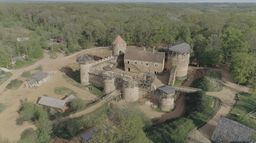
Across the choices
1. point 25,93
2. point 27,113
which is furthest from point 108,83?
point 25,93

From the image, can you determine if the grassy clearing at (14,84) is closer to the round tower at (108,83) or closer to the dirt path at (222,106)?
the round tower at (108,83)

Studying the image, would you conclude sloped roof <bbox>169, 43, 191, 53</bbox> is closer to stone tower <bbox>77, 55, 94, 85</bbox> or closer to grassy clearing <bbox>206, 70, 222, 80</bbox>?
grassy clearing <bbox>206, 70, 222, 80</bbox>

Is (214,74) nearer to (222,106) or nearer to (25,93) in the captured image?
(222,106)

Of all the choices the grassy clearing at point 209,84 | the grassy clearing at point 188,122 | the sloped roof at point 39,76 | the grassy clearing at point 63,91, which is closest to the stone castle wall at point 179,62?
the grassy clearing at point 209,84

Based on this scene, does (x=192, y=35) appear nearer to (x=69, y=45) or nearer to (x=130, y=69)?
(x=130, y=69)

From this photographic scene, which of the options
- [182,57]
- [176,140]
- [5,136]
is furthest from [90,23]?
[176,140]

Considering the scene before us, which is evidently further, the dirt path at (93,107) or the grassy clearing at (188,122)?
the dirt path at (93,107)

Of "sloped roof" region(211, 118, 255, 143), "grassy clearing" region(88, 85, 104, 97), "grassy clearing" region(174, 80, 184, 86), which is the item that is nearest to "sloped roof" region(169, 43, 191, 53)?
"grassy clearing" region(174, 80, 184, 86)
